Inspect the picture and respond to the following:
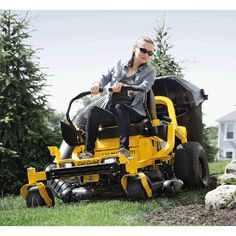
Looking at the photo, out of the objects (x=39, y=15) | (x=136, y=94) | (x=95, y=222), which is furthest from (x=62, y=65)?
(x=95, y=222)

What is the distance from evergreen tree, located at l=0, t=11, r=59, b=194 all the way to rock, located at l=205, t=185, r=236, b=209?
2.77 m

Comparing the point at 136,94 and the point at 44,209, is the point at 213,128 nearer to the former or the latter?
the point at 136,94

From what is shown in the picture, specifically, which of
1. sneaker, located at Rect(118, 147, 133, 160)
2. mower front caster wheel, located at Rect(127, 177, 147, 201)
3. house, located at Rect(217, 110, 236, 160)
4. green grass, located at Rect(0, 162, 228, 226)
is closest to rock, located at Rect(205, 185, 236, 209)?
green grass, located at Rect(0, 162, 228, 226)

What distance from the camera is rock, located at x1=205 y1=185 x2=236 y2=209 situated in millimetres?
3158

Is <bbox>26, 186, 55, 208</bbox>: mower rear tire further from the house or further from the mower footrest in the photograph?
the house

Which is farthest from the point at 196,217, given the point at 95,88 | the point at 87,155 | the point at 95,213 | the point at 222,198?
the point at 95,88

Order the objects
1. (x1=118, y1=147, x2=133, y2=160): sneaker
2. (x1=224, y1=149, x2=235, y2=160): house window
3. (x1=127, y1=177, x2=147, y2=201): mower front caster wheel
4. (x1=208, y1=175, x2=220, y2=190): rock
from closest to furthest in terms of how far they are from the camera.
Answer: (x1=127, y1=177, x2=147, y2=201): mower front caster wheel, (x1=118, y1=147, x2=133, y2=160): sneaker, (x1=208, y1=175, x2=220, y2=190): rock, (x1=224, y1=149, x2=235, y2=160): house window

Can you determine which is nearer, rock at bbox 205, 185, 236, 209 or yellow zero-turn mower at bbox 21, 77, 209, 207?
rock at bbox 205, 185, 236, 209

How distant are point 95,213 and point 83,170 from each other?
16.5 inches

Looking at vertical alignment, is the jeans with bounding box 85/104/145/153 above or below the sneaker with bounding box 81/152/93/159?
above

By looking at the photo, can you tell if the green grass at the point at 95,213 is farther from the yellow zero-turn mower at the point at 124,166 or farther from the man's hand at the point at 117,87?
the man's hand at the point at 117,87

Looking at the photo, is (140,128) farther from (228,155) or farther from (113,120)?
(228,155)

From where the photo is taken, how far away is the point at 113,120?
3.76 m

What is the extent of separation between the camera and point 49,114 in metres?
6.15
